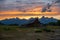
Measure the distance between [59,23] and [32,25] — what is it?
543 millimetres

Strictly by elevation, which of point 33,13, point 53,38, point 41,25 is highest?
point 33,13

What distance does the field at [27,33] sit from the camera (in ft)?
12.7

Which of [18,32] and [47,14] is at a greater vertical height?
[47,14]

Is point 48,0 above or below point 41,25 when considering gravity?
above

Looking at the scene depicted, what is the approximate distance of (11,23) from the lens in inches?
154

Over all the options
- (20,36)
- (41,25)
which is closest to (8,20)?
(20,36)

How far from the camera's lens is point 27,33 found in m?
3.90

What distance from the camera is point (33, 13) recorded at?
3.96 meters

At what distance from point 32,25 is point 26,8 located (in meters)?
0.36

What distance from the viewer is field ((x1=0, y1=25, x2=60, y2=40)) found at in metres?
3.87

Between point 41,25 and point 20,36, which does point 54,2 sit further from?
point 20,36

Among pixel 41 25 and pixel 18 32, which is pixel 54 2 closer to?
pixel 41 25

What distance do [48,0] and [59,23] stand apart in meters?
0.51

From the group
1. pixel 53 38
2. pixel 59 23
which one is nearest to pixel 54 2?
pixel 59 23
